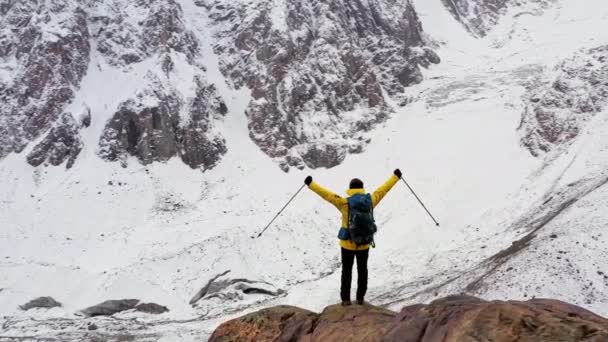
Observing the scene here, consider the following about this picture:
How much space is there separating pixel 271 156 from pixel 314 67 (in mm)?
15427

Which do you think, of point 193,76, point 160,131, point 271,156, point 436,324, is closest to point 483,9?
point 271,156

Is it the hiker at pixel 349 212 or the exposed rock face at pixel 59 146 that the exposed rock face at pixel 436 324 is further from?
the exposed rock face at pixel 59 146

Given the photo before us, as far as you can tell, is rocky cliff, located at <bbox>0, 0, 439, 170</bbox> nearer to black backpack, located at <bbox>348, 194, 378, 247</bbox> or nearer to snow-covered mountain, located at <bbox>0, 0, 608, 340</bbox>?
snow-covered mountain, located at <bbox>0, 0, 608, 340</bbox>

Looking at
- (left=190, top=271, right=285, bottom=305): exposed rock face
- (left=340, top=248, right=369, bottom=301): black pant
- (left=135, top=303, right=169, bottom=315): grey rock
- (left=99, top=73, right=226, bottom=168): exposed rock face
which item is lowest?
(left=190, top=271, right=285, bottom=305): exposed rock face

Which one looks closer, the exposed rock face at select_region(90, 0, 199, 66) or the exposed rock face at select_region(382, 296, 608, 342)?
the exposed rock face at select_region(382, 296, 608, 342)

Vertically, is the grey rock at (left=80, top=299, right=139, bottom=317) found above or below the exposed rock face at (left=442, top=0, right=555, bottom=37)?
below

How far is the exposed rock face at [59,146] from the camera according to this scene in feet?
159

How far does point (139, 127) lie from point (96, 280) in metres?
21.1

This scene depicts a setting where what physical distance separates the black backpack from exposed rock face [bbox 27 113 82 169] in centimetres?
4649

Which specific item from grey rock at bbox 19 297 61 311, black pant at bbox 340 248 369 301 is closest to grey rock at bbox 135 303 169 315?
grey rock at bbox 19 297 61 311

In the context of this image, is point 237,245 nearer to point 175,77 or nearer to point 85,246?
point 85,246

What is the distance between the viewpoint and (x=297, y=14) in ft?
214

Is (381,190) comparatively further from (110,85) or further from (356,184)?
(110,85)

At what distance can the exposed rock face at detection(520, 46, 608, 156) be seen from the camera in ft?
130
